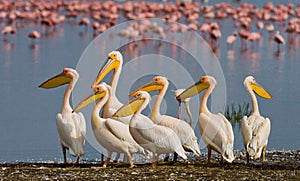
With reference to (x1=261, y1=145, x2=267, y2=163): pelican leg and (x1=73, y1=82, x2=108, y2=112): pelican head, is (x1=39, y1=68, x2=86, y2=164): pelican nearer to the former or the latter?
(x1=73, y1=82, x2=108, y2=112): pelican head

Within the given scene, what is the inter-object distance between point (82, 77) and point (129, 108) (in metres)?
7.06

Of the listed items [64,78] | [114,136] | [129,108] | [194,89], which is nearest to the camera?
[114,136]

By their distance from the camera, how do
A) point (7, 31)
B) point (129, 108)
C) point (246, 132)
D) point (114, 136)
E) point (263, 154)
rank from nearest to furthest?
point (114, 136)
point (129, 108)
point (246, 132)
point (263, 154)
point (7, 31)

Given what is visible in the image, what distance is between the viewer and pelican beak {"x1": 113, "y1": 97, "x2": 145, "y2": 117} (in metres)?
8.42

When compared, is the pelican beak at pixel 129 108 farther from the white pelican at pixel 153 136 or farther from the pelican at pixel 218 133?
the pelican at pixel 218 133

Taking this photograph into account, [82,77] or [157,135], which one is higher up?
[82,77]

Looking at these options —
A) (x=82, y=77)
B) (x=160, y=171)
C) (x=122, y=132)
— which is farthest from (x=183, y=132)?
(x=82, y=77)

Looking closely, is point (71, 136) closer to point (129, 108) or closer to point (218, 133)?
point (129, 108)

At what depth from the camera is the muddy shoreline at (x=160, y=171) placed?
7.49 meters

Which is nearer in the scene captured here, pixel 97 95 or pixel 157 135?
pixel 157 135

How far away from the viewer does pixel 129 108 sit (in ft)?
28.0

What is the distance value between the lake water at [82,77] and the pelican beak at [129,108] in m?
1.71

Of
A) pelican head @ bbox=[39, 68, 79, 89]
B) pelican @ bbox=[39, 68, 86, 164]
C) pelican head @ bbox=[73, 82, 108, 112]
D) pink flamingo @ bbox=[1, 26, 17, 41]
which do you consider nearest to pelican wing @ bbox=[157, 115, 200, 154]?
pelican head @ bbox=[73, 82, 108, 112]

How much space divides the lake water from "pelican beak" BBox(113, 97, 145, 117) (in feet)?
5.61
